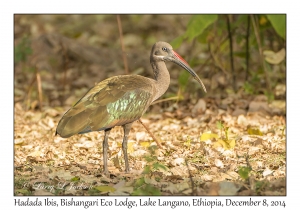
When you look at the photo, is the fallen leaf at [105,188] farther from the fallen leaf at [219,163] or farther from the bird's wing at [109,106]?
the fallen leaf at [219,163]

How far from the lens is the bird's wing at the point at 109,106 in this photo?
6.67m

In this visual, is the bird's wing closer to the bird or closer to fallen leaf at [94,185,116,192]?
the bird

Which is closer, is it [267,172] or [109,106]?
[267,172]

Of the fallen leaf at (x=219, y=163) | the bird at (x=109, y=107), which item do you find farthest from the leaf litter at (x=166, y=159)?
the bird at (x=109, y=107)

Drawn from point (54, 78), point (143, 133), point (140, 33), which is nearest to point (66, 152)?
point (143, 133)

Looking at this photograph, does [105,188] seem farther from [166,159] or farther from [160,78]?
[160,78]

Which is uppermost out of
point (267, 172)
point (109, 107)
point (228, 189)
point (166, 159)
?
point (109, 107)

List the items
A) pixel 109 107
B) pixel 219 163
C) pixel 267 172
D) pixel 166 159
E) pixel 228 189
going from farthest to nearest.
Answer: pixel 166 159, pixel 219 163, pixel 109 107, pixel 267 172, pixel 228 189

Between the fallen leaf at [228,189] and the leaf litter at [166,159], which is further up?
the leaf litter at [166,159]

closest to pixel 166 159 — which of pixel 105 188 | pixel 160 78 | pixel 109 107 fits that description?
pixel 160 78

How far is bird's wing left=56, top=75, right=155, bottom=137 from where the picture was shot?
21.9 ft

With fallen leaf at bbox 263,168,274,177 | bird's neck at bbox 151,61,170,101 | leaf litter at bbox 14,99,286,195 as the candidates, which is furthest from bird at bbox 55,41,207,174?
fallen leaf at bbox 263,168,274,177

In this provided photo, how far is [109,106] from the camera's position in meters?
6.84

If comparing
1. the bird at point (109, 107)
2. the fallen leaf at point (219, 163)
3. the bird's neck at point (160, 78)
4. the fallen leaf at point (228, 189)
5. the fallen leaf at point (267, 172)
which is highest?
the bird's neck at point (160, 78)
